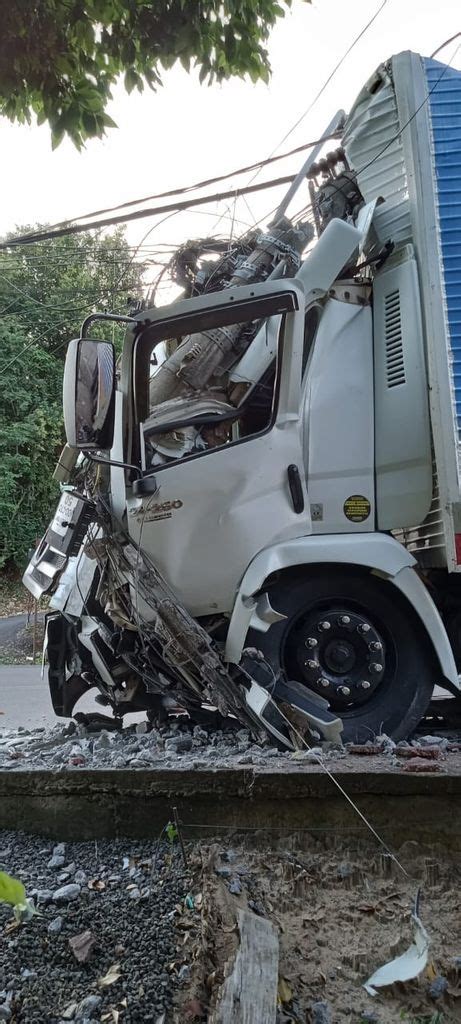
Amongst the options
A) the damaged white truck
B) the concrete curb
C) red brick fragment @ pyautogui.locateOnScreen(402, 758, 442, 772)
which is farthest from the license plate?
red brick fragment @ pyautogui.locateOnScreen(402, 758, 442, 772)

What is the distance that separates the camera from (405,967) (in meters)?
2.45

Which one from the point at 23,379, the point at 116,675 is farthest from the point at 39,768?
the point at 23,379

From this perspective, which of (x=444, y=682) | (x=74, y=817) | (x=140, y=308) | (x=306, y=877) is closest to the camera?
(x=306, y=877)

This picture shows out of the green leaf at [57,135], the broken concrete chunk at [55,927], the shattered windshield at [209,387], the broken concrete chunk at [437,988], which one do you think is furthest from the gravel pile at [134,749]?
the green leaf at [57,135]

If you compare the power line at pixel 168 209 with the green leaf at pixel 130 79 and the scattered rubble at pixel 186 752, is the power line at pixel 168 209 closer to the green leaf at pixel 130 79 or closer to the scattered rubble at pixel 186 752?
the green leaf at pixel 130 79

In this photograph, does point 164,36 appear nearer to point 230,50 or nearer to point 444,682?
point 230,50

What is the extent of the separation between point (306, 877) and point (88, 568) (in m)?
1.98

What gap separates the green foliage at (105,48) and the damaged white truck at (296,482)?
36.6 inches

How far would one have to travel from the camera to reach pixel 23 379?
59.7ft

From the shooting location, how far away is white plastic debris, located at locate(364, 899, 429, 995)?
240cm

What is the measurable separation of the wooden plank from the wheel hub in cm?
158

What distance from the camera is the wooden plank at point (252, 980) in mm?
2000

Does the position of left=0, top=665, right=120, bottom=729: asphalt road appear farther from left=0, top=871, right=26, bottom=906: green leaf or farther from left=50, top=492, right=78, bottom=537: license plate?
left=0, top=871, right=26, bottom=906: green leaf

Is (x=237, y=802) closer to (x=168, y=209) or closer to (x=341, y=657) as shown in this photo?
(x=341, y=657)
